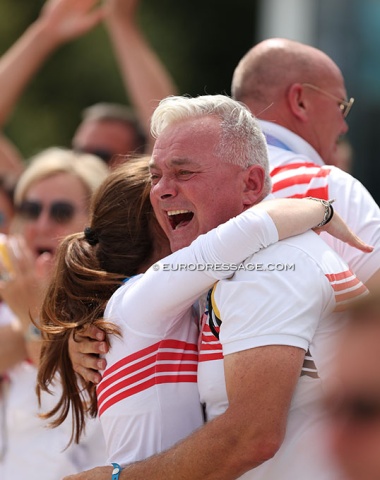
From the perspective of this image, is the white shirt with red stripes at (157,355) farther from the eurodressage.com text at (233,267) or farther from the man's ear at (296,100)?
the man's ear at (296,100)

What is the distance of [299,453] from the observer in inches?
109

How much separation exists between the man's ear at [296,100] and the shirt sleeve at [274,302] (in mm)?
1108

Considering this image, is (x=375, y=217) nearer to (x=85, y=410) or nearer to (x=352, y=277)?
(x=352, y=277)

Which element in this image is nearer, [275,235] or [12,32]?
[275,235]

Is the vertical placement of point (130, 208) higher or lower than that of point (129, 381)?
higher

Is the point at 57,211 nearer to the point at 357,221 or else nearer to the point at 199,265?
the point at 357,221

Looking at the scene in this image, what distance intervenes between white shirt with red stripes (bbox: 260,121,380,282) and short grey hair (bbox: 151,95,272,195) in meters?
0.36

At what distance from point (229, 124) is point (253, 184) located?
0.19 m

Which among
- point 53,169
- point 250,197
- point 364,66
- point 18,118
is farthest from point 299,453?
point 18,118

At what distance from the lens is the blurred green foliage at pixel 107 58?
41.4 ft

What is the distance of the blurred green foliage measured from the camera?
12.6 m

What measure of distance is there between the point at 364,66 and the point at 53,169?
4090mm

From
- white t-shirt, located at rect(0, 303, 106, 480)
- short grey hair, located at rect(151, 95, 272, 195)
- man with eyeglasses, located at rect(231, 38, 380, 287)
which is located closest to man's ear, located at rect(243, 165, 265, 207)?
short grey hair, located at rect(151, 95, 272, 195)

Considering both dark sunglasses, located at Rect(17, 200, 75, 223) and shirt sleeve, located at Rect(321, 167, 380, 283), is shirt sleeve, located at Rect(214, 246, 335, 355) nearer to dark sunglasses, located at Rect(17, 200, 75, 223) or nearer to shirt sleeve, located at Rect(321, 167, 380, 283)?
shirt sleeve, located at Rect(321, 167, 380, 283)
